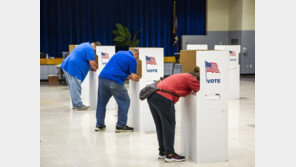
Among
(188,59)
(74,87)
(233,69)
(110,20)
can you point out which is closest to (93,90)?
(74,87)

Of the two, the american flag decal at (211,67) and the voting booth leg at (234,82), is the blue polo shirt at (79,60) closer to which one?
the voting booth leg at (234,82)

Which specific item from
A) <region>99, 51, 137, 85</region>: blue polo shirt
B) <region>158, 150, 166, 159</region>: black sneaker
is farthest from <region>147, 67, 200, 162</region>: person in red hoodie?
<region>99, 51, 137, 85</region>: blue polo shirt

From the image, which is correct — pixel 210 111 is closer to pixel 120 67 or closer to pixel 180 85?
pixel 180 85

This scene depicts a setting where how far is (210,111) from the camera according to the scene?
4.53 m

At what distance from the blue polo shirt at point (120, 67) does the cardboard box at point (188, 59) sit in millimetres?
1358

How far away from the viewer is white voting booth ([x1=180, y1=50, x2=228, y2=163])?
14.7 ft

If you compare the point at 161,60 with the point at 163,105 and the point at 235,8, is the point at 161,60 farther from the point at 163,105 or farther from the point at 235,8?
the point at 235,8

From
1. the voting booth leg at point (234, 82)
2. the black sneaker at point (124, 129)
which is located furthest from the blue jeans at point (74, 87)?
the voting booth leg at point (234, 82)

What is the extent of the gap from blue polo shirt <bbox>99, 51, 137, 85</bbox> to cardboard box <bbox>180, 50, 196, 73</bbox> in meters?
1.36

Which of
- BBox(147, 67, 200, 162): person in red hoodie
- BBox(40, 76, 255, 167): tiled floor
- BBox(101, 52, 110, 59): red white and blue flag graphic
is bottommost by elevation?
BBox(40, 76, 255, 167): tiled floor

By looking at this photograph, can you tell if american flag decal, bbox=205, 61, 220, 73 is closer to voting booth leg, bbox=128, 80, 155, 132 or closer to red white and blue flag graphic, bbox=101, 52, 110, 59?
voting booth leg, bbox=128, 80, 155, 132

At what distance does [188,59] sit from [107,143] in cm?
182

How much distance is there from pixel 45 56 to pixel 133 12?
4.45 meters

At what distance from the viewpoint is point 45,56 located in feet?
51.1
